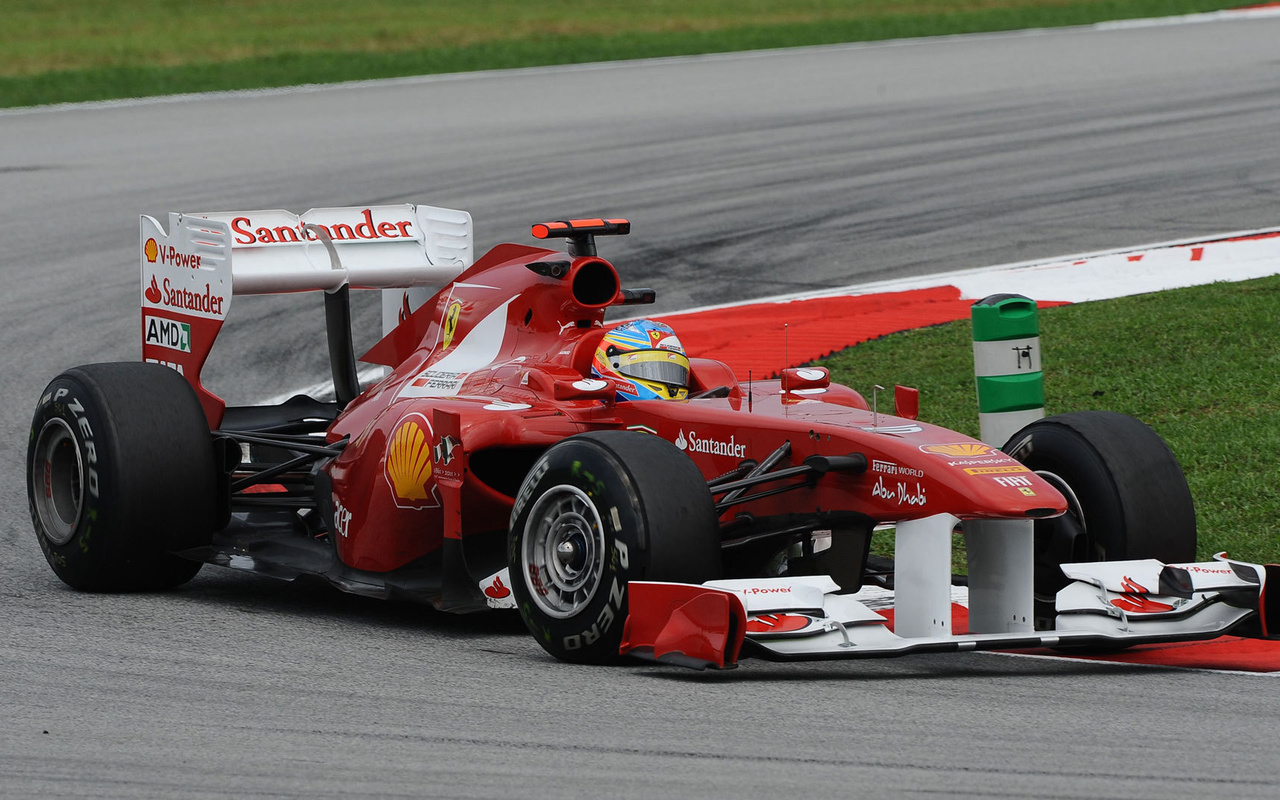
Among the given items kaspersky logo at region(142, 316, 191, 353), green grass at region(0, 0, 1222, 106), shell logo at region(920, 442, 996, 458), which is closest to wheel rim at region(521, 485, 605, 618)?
shell logo at region(920, 442, 996, 458)

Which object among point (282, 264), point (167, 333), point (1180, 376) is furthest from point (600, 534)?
point (1180, 376)

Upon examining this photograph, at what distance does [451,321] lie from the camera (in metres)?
8.83

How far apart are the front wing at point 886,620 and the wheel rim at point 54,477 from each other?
3.33 metres

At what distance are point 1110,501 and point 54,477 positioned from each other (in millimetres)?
4651

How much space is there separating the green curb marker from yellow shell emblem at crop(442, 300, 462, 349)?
7.85 ft

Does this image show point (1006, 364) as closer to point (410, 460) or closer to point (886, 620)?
point (886, 620)

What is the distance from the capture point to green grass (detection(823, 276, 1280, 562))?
929cm

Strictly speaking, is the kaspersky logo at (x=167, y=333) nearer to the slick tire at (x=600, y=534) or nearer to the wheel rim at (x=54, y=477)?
the wheel rim at (x=54, y=477)

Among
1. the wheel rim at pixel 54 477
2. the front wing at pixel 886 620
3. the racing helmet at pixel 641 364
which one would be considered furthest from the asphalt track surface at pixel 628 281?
the racing helmet at pixel 641 364

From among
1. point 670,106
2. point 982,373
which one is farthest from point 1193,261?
point 670,106

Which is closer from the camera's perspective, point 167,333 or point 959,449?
point 959,449

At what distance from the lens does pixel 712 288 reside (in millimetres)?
15039

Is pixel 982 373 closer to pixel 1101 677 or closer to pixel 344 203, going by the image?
pixel 1101 677

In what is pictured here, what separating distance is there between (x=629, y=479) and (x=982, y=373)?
123 inches
